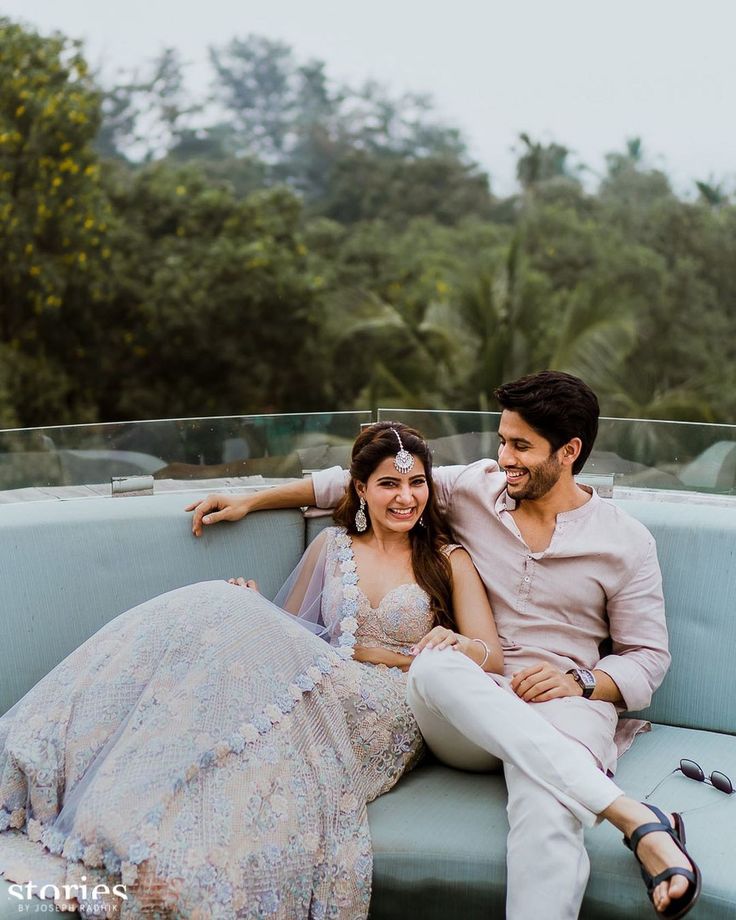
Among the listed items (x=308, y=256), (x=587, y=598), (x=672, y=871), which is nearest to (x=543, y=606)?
(x=587, y=598)

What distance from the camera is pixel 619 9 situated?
10.2 m

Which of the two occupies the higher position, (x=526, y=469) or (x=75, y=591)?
(x=526, y=469)

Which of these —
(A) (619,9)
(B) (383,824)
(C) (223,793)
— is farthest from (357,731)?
(A) (619,9)

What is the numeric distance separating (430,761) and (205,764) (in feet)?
2.19

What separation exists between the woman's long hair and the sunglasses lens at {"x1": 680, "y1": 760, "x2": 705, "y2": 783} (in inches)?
26.6

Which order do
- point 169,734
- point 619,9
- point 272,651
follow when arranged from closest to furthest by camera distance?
point 169,734, point 272,651, point 619,9

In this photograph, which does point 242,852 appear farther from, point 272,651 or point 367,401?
point 367,401

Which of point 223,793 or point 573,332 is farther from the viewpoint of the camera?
point 573,332

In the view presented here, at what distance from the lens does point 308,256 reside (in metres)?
10.7

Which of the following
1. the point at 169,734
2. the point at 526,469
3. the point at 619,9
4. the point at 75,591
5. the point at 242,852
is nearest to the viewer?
the point at 242,852

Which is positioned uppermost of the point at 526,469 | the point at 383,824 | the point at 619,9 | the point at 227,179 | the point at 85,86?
the point at 619,9

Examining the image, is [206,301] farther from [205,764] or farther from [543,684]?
[205,764]

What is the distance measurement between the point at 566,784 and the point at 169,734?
0.84 metres

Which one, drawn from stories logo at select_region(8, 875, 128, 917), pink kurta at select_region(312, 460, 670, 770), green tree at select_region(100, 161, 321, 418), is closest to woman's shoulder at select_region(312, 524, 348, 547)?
pink kurta at select_region(312, 460, 670, 770)
